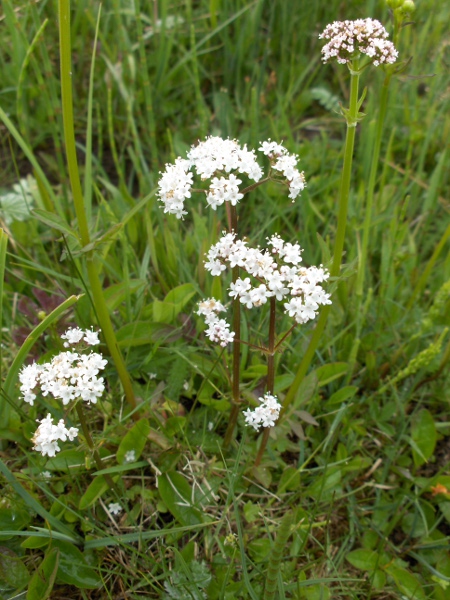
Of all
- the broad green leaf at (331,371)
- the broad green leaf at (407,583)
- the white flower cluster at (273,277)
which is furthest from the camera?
the broad green leaf at (331,371)

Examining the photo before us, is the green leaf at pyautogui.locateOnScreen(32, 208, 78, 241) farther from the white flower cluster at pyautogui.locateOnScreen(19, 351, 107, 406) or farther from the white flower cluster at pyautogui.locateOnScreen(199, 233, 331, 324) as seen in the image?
the white flower cluster at pyautogui.locateOnScreen(199, 233, 331, 324)

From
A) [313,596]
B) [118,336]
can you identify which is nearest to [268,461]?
[313,596]

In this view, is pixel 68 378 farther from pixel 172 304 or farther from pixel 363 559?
pixel 363 559

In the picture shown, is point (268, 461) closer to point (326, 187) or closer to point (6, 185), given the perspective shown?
point (326, 187)

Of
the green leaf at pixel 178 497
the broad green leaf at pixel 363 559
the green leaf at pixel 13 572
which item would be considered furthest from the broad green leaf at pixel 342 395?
the green leaf at pixel 13 572

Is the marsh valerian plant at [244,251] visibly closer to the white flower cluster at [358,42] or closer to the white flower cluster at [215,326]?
the white flower cluster at [215,326]

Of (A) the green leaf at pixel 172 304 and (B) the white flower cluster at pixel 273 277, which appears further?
(A) the green leaf at pixel 172 304
